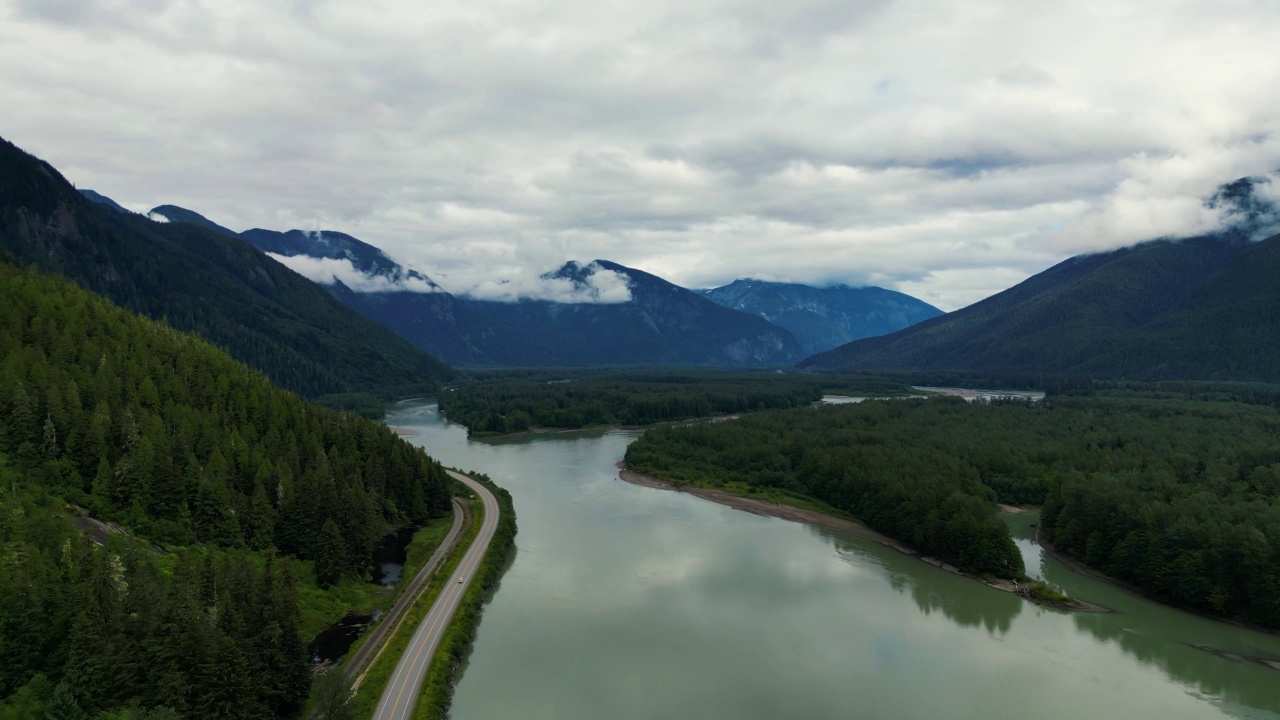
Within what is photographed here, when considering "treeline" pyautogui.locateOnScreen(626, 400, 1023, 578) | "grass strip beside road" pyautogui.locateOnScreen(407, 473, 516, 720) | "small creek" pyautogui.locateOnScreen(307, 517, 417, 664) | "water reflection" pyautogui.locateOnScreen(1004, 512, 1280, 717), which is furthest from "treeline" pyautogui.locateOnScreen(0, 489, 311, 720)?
"treeline" pyautogui.locateOnScreen(626, 400, 1023, 578)

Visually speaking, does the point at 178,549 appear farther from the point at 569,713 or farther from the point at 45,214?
the point at 45,214

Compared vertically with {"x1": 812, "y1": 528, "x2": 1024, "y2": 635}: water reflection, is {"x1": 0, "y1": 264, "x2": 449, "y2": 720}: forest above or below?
above

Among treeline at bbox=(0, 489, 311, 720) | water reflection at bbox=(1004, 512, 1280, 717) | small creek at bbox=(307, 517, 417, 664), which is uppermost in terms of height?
treeline at bbox=(0, 489, 311, 720)

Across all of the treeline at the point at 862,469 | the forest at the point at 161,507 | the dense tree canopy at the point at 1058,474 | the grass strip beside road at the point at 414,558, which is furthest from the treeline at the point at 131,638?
the dense tree canopy at the point at 1058,474

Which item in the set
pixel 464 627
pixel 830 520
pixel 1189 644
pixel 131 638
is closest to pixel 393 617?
pixel 464 627

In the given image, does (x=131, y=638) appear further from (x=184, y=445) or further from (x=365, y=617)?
(x=184, y=445)

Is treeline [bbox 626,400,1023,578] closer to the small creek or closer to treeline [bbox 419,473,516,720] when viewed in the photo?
treeline [bbox 419,473,516,720]
